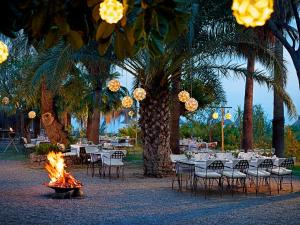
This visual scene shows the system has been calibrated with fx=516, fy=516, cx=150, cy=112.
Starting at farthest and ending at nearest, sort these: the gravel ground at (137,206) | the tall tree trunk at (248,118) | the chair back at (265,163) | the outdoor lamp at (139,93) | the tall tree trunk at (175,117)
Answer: the tall tree trunk at (248,118)
the tall tree trunk at (175,117)
the outdoor lamp at (139,93)
the chair back at (265,163)
the gravel ground at (137,206)

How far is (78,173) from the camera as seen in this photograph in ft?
53.0

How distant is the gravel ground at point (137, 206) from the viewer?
28.1 feet

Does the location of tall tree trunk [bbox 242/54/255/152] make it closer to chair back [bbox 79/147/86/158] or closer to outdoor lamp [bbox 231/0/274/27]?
chair back [bbox 79/147/86/158]

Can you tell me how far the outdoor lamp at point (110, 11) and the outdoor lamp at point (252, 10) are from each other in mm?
839

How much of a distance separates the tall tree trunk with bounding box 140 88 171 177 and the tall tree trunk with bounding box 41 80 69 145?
23.3 ft

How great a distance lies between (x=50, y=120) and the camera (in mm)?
21172

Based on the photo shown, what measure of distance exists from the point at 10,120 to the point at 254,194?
33454mm

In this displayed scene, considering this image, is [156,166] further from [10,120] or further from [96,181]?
[10,120]

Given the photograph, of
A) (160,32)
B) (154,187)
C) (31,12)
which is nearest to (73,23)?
(31,12)

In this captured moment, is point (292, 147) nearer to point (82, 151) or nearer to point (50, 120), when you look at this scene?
point (82, 151)

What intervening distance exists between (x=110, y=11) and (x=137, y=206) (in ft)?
23.7

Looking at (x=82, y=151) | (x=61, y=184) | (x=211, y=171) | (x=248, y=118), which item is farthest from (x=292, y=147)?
(x=61, y=184)

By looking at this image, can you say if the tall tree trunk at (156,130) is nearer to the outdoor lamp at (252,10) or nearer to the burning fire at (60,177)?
the burning fire at (60,177)

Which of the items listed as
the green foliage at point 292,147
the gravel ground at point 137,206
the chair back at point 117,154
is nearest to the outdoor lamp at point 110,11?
the gravel ground at point 137,206
